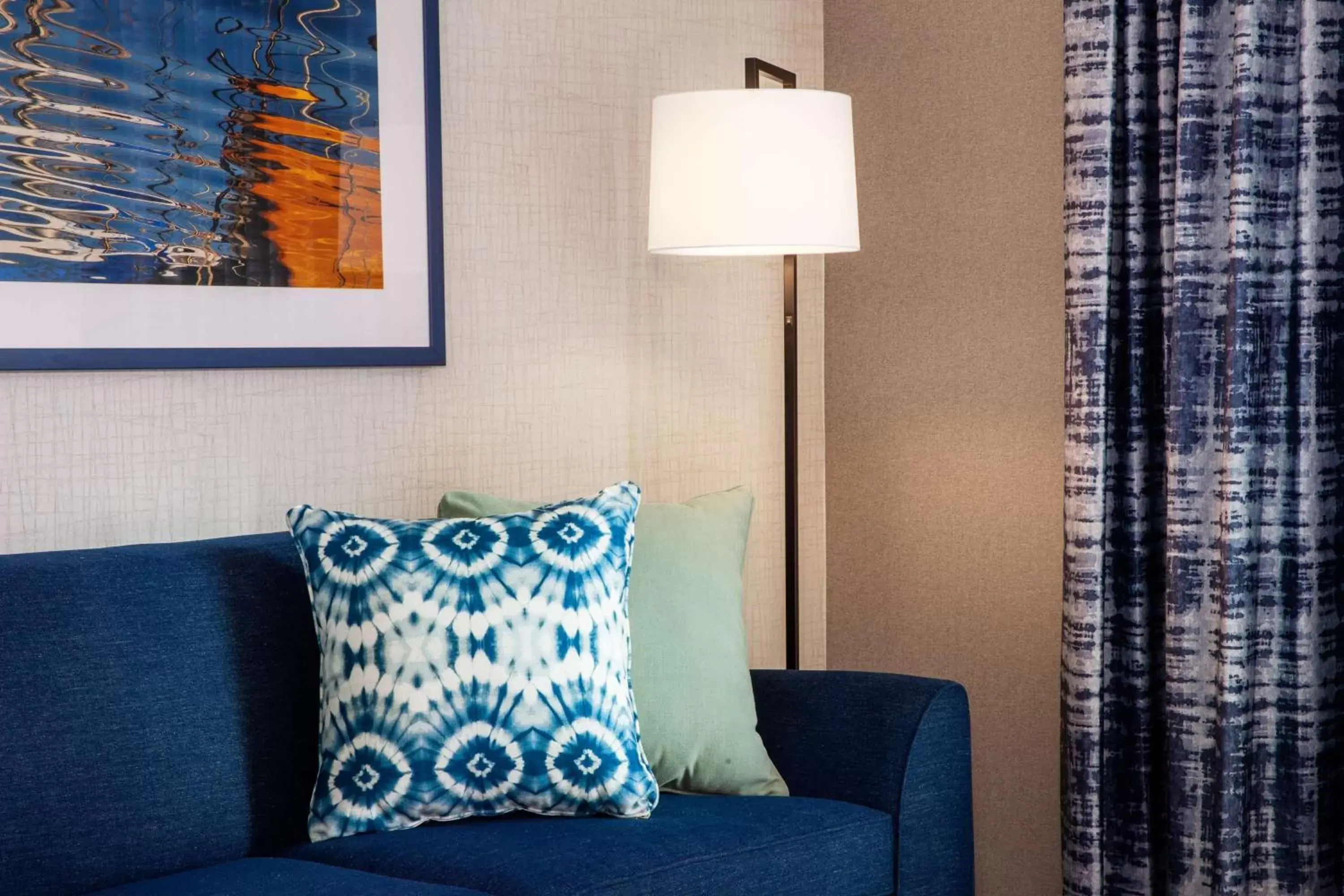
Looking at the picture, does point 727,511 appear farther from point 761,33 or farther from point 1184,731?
point 761,33

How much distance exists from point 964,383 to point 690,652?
3.62 feet

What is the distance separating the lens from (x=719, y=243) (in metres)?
2.63

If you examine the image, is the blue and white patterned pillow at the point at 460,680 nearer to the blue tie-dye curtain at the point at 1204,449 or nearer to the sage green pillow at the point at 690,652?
the sage green pillow at the point at 690,652

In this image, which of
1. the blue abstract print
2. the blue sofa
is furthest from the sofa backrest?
the blue abstract print

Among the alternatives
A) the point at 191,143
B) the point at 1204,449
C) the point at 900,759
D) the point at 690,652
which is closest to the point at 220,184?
the point at 191,143

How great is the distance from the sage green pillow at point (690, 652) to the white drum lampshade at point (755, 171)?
1.72ft

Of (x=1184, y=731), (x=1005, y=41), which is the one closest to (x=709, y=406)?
(x=1005, y=41)

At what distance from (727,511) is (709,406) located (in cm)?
75

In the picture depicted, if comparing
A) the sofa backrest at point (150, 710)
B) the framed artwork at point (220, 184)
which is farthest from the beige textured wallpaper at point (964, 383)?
the sofa backrest at point (150, 710)

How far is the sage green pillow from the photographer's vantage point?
238cm

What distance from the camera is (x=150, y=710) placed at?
2.05m

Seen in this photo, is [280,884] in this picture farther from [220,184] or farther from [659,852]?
[220,184]

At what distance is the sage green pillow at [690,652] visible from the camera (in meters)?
2.38

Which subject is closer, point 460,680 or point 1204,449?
point 460,680
